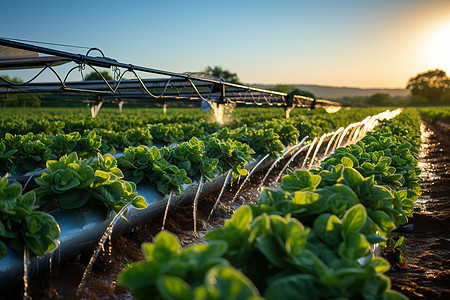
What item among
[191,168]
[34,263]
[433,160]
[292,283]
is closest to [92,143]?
[191,168]

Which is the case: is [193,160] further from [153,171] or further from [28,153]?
[28,153]

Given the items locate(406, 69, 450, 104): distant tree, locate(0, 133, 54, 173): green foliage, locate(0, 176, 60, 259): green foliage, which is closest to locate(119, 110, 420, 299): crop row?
locate(0, 176, 60, 259): green foliage

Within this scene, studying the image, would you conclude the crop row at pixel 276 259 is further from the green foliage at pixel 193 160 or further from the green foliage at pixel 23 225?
the green foliage at pixel 193 160

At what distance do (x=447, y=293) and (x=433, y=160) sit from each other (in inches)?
289

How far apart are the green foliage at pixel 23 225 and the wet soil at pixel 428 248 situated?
2.55 metres

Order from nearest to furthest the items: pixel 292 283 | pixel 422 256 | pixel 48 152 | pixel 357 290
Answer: pixel 292 283 < pixel 357 290 < pixel 422 256 < pixel 48 152

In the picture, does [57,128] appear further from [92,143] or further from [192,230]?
[192,230]

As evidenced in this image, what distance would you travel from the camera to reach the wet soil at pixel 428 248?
233 cm

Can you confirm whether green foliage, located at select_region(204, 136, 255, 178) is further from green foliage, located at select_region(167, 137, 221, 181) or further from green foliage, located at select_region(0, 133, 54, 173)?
green foliage, located at select_region(0, 133, 54, 173)

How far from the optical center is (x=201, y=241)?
3.50 metres

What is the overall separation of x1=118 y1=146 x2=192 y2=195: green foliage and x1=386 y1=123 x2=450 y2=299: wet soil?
219 centimetres

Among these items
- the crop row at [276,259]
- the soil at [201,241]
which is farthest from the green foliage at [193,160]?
the crop row at [276,259]

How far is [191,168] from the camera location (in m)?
3.88

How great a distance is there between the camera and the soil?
7.46ft
